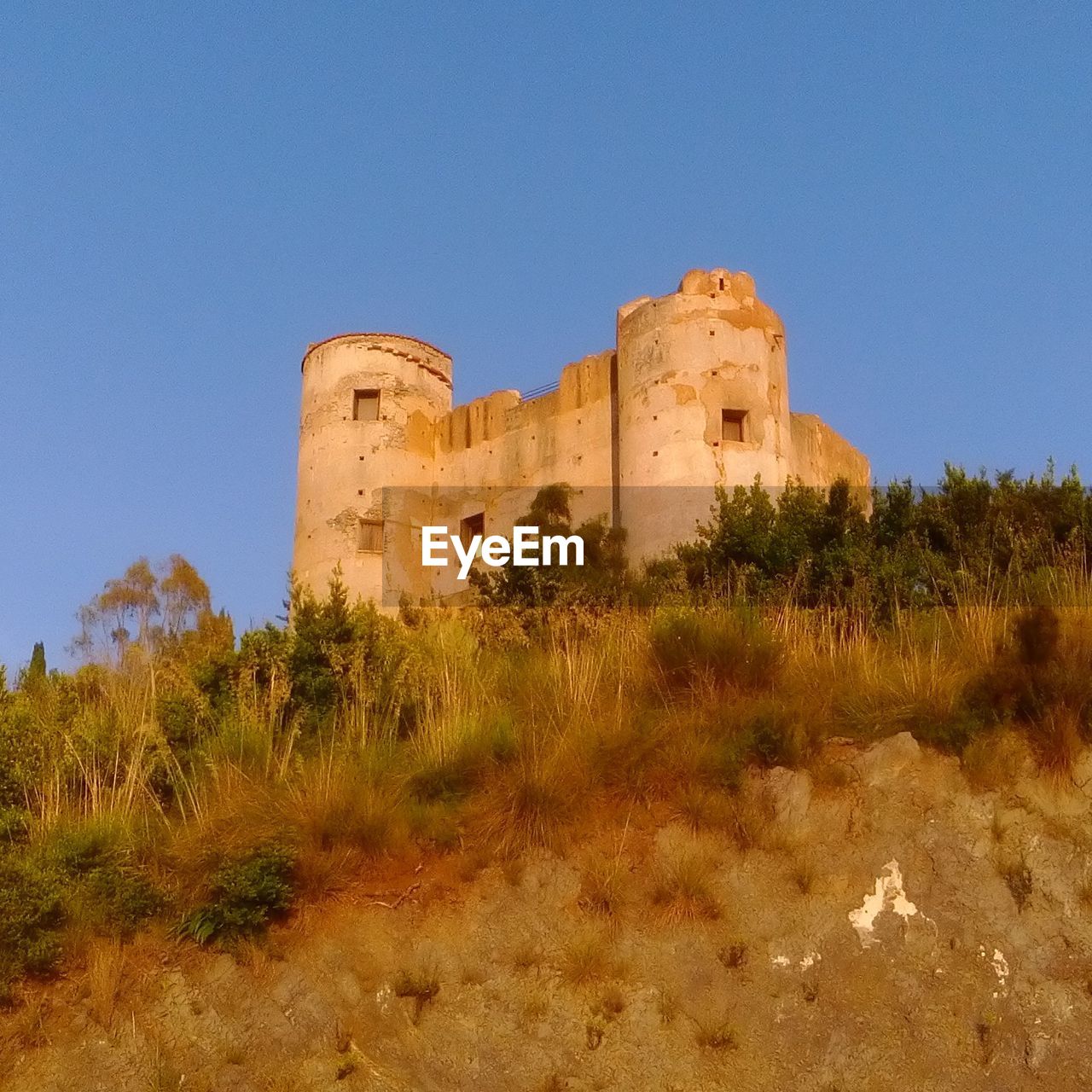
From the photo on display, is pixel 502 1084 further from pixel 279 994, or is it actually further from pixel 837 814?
pixel 837 814

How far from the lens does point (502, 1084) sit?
28.3ft

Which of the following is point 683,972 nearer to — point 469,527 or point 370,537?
point 370,537

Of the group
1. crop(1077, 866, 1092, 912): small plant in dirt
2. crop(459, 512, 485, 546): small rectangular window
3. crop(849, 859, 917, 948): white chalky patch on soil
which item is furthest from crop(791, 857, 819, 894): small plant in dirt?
crop(459, 512, 485, 546): small rectangular window

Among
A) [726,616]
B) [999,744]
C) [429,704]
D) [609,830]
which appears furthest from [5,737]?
[999,744]

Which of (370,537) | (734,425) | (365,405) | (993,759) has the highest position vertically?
(365,405)

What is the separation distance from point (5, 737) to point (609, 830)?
16.7 ft

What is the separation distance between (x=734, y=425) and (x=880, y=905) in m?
17.6

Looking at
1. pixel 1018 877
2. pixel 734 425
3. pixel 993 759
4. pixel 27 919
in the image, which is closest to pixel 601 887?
pixel 1018 877

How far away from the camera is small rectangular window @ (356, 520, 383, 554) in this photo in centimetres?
2998

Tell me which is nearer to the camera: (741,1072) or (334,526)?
(741,1072)

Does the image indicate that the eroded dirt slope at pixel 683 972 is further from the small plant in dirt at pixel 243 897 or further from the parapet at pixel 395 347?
the parapet at pixel 395 347

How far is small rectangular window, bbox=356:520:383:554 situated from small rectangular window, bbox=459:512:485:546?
70.2 inches

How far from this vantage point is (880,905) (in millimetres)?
9453

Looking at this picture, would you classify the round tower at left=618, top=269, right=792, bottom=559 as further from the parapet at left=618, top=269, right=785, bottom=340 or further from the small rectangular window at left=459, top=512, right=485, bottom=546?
the small rectangular window at left=459, top=512, right=485, bottom=546
